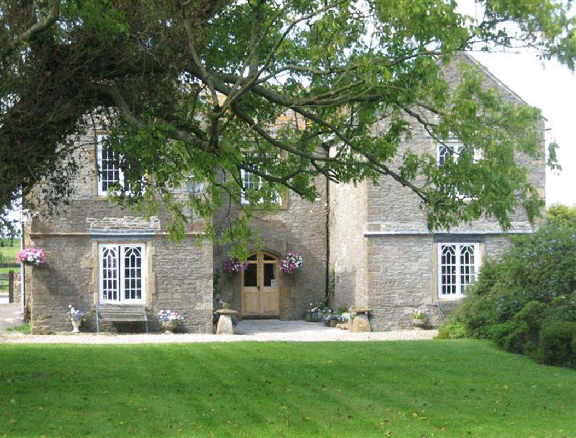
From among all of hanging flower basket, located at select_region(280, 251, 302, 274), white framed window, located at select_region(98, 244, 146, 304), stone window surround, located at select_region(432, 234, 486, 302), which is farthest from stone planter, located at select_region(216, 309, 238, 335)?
stone window surround, located at select_region(432, 234, 486, 302)

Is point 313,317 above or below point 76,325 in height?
below

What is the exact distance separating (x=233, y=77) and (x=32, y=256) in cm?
1385

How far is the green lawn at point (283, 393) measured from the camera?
9.75 metres

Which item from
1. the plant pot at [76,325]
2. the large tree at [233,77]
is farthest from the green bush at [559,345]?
the plant pot at [76,325]

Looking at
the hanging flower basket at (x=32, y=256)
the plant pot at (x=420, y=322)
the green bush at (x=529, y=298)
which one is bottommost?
the plant pot at (x=420, y=322)

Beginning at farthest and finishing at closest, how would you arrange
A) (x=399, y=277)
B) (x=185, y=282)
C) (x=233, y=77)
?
(x=399, y=277) → (x=185, y=282) → (x=233, y=77)

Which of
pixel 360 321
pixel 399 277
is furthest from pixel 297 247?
pixel 360 321

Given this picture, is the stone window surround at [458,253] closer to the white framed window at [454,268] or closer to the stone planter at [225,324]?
the white framed window at [454,268]

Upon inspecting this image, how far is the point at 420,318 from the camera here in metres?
26.7

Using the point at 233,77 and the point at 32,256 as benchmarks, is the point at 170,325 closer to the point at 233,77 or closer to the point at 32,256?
the point at 32,256

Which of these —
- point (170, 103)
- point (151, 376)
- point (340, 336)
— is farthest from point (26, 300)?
point (170, 103)

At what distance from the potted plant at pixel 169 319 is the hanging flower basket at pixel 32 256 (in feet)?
11.7

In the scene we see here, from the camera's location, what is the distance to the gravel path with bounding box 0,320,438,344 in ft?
74.6

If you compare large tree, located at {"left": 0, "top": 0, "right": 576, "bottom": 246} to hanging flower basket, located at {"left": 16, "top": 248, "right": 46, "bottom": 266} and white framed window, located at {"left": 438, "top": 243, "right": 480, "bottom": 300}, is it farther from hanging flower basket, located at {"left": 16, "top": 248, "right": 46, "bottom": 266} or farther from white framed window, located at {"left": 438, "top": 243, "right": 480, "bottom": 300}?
white framed window, located at {"left": 438, "top": 243, "right": 480, "bottom": 300}
